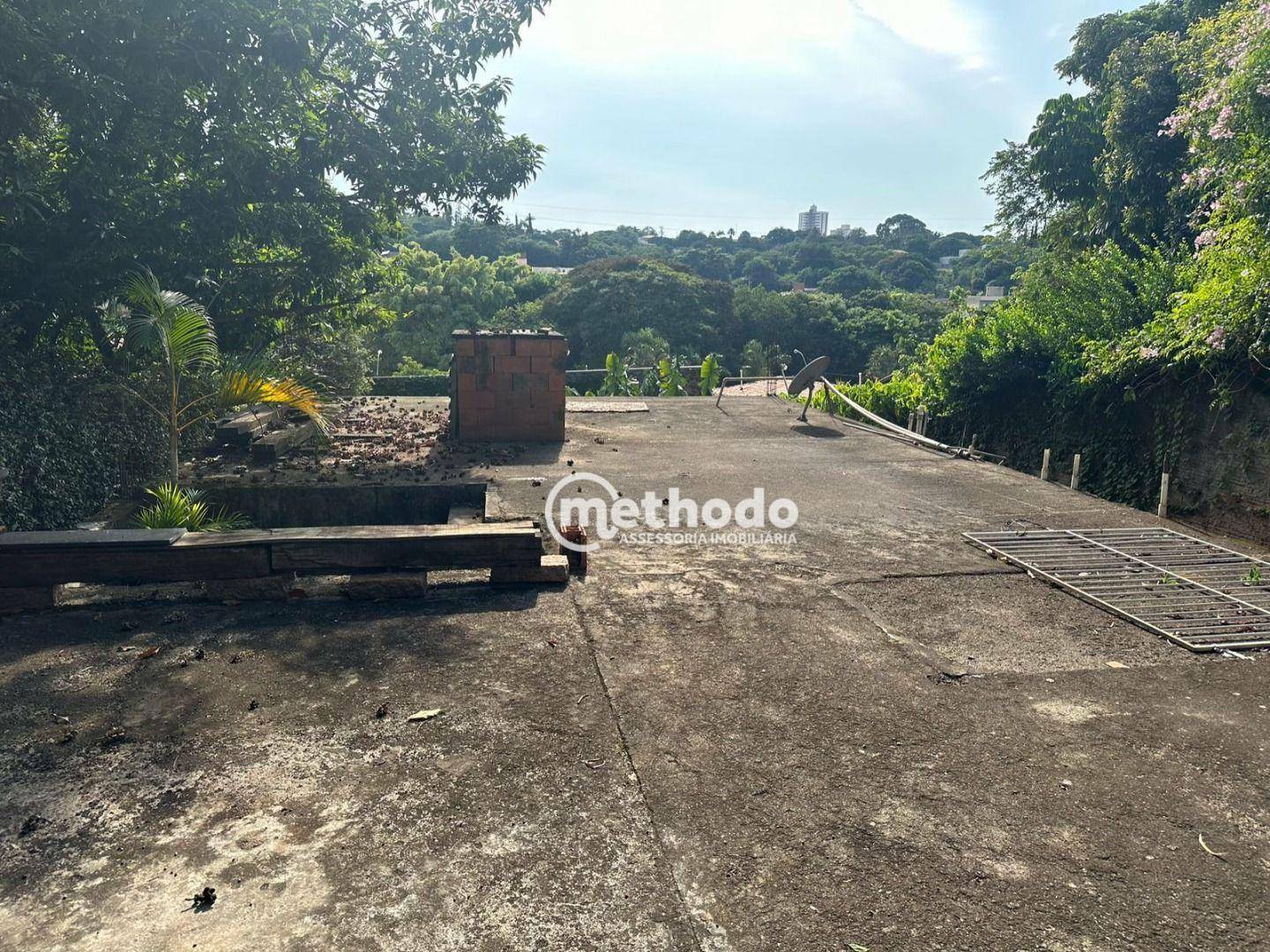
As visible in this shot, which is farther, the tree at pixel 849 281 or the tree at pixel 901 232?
the tree at pixel 901 232

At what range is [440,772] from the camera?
11.5 feet

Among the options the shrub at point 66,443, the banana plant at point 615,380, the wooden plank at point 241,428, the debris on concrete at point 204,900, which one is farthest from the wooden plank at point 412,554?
the banana plant at point 615,380

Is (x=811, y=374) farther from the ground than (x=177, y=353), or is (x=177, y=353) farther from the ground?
(x=811, y=374)

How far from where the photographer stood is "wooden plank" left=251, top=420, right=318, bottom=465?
9734 millimetres

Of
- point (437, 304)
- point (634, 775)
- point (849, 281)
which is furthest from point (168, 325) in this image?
point (849, 281)

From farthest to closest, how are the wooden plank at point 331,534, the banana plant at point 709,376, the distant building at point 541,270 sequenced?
the distant building at point 541,270
the banana plant at point 709,376
the wooden plank at point 331,534

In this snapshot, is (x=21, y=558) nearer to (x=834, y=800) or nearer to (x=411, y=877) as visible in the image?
(x=411, y=877)

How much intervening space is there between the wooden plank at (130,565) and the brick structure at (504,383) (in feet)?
20.7

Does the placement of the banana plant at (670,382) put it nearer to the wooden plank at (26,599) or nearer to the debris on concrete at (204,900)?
the wooden plank at (26,599)

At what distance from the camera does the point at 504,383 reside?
11.6m

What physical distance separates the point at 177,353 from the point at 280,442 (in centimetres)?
291

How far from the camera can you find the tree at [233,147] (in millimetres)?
7562

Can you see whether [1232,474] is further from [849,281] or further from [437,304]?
[849,281]

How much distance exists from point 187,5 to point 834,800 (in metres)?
8.68
